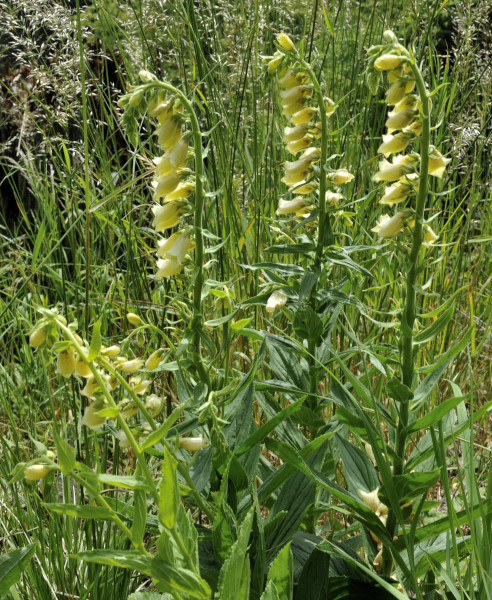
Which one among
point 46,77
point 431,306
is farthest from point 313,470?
point 46,77

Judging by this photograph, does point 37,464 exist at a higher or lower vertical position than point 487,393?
higher

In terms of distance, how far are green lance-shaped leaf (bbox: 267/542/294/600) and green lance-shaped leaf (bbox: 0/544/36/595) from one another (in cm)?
30

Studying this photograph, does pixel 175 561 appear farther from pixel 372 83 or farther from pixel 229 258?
pixel 229 258

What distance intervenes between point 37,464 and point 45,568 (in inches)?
18.3

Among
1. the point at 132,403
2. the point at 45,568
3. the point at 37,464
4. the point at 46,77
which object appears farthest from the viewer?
the point at 46,77

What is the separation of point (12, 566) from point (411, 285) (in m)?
0.64

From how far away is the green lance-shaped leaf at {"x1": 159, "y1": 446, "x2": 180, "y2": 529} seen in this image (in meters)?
0.72

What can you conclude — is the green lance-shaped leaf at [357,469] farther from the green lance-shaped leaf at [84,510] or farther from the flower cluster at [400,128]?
the green lance-shaped leaf at [84,510]

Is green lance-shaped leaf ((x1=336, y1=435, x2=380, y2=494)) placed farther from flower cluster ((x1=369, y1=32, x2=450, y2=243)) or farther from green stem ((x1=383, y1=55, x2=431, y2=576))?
flower cluster ((x1=369, y1=32, x2=450, y2=243))

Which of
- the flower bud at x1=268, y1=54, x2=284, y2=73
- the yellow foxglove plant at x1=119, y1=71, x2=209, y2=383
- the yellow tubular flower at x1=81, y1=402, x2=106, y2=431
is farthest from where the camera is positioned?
the flower bud at x1=268, y1=54, x2=284, y2=73

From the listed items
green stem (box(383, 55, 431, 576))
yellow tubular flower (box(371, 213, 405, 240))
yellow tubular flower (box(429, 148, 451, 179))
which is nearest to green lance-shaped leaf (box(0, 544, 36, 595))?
green stem (box(383, 55, 431, 576))

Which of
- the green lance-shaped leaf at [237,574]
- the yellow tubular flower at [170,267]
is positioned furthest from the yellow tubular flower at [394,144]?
the green lance-shaped leaf at [237,574]

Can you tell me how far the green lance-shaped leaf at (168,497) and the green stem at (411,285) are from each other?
41cm

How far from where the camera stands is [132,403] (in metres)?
0.88
